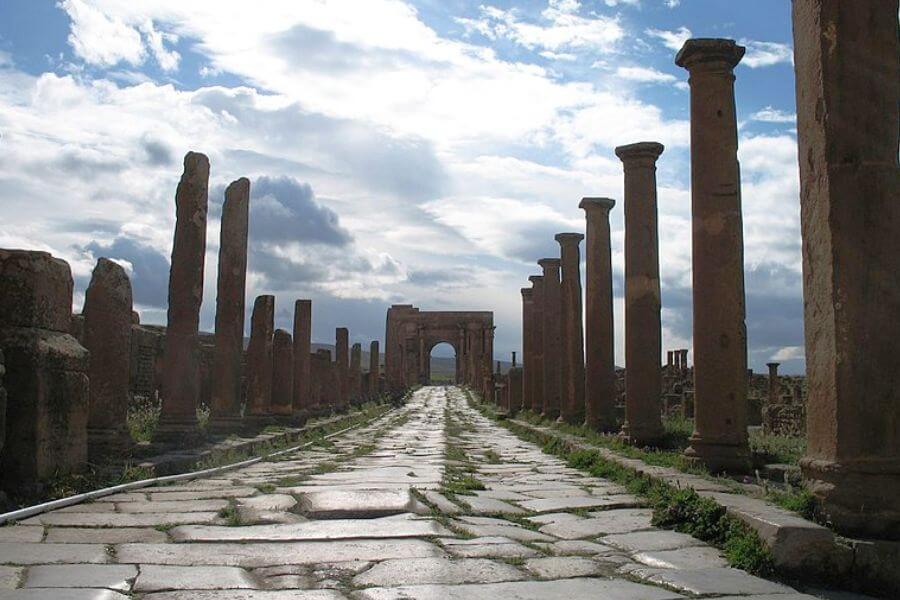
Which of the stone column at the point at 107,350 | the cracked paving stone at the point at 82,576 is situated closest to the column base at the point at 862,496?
the cracked paving stone at the point at 82,576

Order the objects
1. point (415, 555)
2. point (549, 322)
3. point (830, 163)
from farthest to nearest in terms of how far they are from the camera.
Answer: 1. point (549, 322)
2. point (830, 163)
3. point (415, 555)

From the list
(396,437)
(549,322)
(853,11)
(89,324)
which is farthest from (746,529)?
(549,322)

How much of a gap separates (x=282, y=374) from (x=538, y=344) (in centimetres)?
804

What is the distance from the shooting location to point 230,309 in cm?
1520

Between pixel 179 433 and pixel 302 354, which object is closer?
pixel 179 433

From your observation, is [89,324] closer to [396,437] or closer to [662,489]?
[662,489]

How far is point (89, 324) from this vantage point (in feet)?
33.1

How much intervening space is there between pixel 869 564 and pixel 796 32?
3.40 metres

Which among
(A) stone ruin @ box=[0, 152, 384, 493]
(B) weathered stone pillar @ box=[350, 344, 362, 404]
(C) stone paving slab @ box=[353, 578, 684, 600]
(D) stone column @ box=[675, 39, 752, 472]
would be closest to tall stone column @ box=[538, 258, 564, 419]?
(A) stone ruin @ box=[0, 152, 384, 493]

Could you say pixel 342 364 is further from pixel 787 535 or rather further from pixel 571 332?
pixel 787 535

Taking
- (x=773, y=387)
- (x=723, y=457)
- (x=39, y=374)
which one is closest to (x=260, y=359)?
(x=39, y=374)

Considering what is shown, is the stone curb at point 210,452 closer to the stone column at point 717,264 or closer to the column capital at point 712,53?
the stone column at point 717,264

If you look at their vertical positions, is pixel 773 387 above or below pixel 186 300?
below

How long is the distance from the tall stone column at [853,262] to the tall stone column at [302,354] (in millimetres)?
15209
